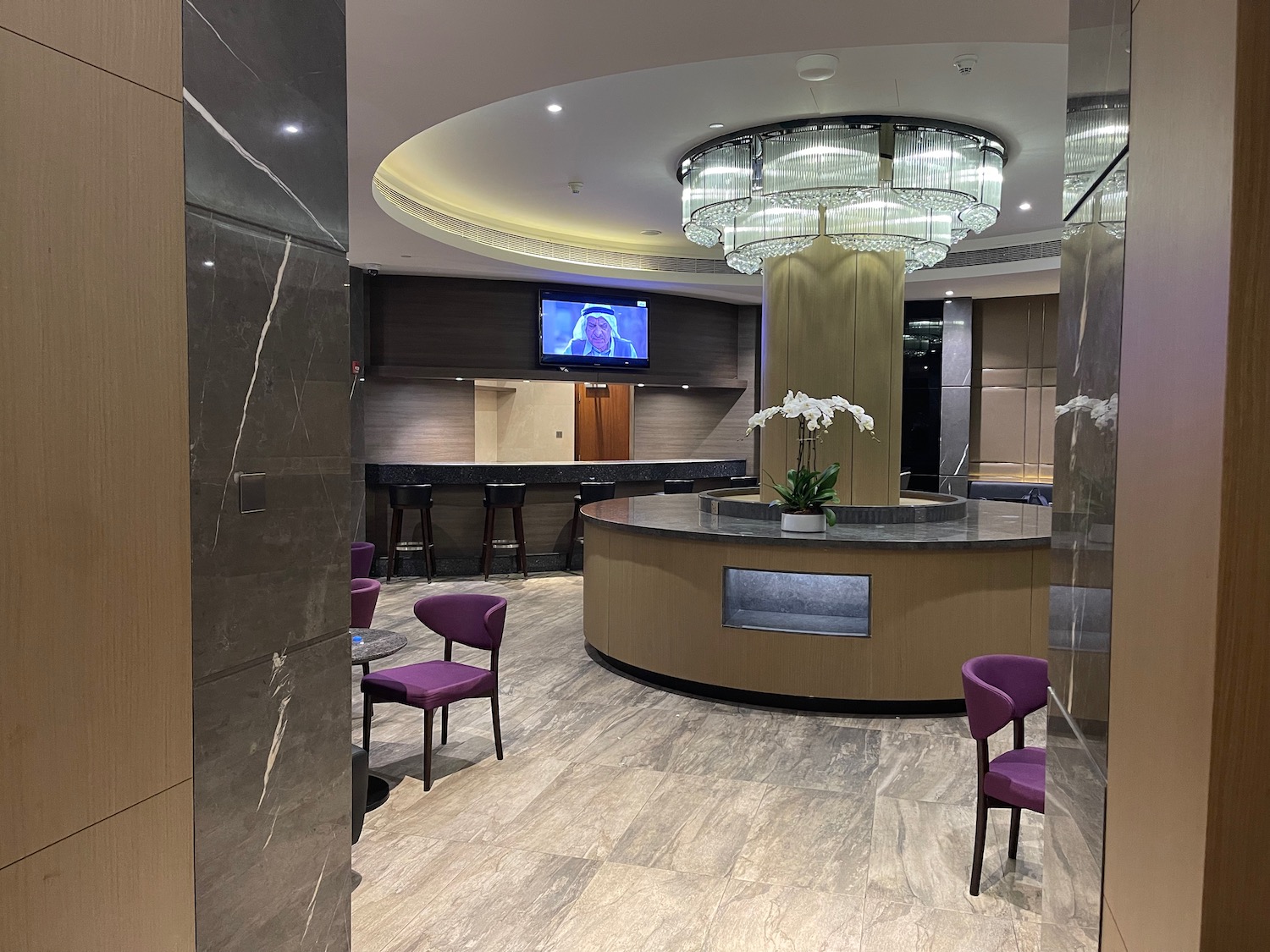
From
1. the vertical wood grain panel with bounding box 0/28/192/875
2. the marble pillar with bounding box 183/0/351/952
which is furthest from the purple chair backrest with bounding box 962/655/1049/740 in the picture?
the vertical wood grain panel with bounding box 0/28/192/875

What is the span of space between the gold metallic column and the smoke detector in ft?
6.24

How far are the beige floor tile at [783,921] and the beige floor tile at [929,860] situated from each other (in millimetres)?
213

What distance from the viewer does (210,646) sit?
1811mm

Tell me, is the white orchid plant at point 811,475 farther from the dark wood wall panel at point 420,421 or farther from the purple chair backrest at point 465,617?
the dark wood wall panel at point 420,421

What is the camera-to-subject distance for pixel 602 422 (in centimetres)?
1259

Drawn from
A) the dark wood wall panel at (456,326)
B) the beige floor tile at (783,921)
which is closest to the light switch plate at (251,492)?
the beige floor tile at (783,921)

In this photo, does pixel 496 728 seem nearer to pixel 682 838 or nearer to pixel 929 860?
pixel 682 838

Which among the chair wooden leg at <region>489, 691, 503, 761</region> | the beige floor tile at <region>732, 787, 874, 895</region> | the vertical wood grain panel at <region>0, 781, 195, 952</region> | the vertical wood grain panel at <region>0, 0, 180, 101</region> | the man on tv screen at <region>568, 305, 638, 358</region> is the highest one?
the man on tv screen at <region>568, 305, 638, 358</region>

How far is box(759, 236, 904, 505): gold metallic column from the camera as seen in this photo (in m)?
6.74

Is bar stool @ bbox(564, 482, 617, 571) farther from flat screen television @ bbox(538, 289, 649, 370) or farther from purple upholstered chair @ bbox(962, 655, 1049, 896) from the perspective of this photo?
purple upholstered chair @ bbox(962, 655, 1049, 896)

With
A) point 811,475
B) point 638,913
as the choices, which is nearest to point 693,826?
point 638,913

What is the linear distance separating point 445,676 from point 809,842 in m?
1.86

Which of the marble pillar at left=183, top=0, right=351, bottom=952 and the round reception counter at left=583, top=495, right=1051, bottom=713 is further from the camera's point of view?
the round reception counter at left=583, top=495, right=1051, bottom=713

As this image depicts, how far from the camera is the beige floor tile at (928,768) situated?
4.12m
